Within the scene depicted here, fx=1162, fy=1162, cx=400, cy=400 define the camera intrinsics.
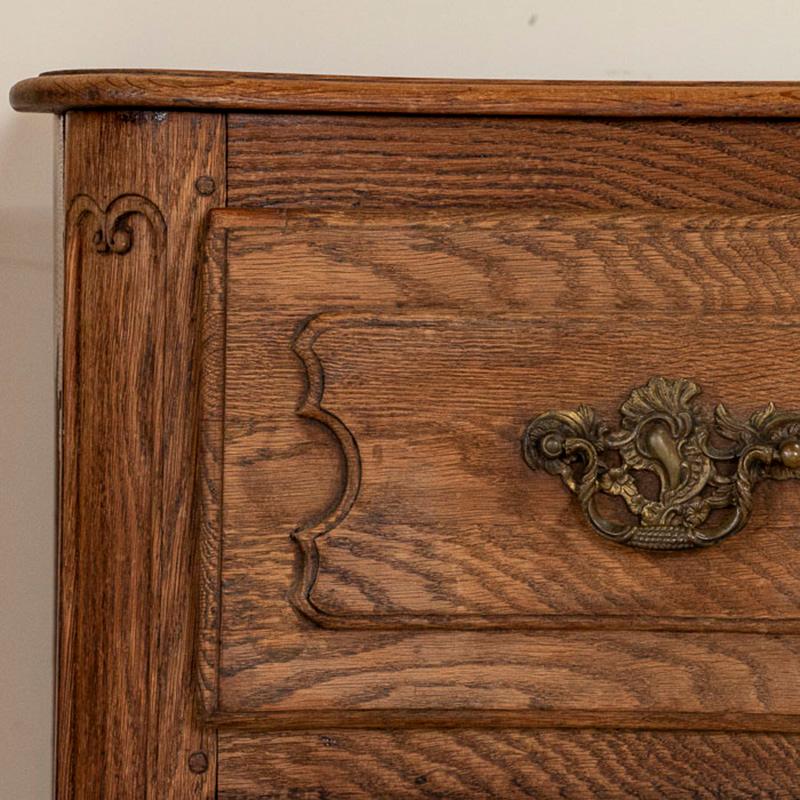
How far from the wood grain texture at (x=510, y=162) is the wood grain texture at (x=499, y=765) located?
257mm

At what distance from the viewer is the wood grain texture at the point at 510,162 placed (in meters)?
0.55

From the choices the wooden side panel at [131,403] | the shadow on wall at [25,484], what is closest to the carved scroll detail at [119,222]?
the wooden side panel at [131,403]

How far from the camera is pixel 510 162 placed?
1.82 ft

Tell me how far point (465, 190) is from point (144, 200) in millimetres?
152

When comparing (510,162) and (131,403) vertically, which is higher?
(510,162)

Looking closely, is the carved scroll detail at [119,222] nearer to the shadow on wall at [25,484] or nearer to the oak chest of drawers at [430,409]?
the oak chest of drawers at [430,409]

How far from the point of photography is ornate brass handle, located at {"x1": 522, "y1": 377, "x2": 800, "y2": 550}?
0.54 meters

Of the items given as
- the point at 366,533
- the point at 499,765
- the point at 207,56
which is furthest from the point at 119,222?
the point at 207,56

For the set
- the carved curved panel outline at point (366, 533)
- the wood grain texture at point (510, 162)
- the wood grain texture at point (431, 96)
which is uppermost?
the wood grain texture at point (431, 96)

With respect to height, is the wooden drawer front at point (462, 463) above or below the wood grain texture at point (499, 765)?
above

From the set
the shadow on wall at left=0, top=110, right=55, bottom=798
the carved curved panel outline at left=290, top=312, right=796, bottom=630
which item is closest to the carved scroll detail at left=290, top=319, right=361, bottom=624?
the carved curved panel outline at left=290, top=312, right=796, bottom=630

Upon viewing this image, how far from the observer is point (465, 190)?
557 mm

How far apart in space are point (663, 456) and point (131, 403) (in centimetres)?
25

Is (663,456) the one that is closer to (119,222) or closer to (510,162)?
(510,162)
